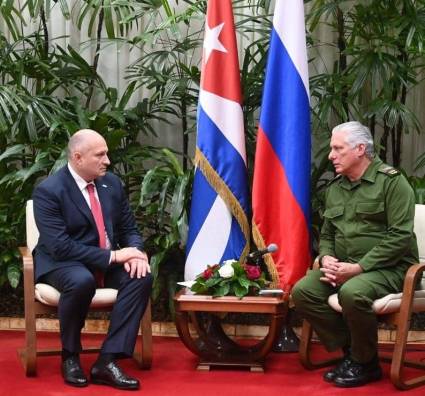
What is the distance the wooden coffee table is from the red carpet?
8 centimetres

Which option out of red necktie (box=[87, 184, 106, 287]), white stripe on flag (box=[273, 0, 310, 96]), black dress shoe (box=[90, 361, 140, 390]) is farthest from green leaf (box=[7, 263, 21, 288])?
white stripe on flag (box=[273, 0, 310, 96])

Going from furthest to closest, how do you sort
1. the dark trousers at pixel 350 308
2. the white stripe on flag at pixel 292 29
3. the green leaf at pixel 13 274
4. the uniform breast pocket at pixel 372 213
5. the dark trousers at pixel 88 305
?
the green leaf at pixel 13 274 < the white stripe on flag at pixel 292 29 < the uniform breast pocket at pixel 372 213 < the dark trousers at pixel 88 305 < the dark trousers at pixel 350 308

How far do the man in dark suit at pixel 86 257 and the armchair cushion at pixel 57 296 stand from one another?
0.13 ft

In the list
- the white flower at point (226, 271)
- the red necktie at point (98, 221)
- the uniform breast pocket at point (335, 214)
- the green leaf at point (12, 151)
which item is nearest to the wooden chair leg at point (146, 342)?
the red necktie at point (98, 221)

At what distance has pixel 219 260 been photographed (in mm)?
4863

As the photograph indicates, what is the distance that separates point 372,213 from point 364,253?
204mm

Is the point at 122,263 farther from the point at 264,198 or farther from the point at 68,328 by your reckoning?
the point at 264,198

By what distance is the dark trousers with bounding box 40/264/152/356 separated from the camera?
4.07 metres

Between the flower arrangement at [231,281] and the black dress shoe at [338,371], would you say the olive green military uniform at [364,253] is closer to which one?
the black dress shoe at [338,371]

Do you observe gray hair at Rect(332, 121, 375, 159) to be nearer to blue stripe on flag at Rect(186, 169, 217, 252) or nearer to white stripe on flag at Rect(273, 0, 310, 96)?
white stripe on flag at Rect(273, 0, 310, 96)

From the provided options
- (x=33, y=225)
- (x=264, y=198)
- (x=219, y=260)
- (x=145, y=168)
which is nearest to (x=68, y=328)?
(x=33, y=225)

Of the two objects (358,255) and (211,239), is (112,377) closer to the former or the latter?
(211,239)

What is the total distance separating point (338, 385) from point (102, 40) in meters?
2.72

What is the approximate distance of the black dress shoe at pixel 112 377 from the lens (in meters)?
4.01
